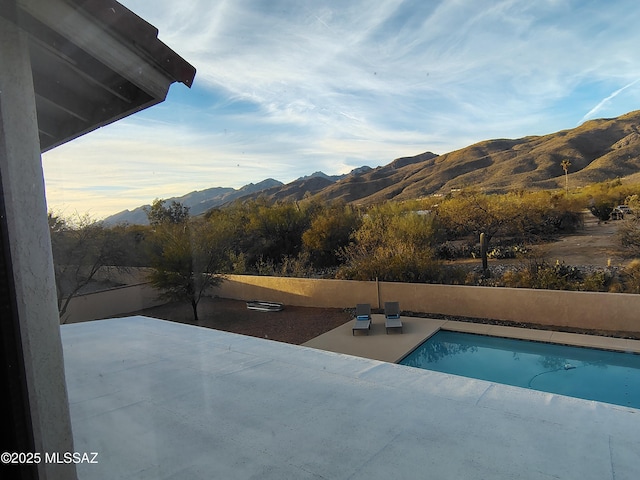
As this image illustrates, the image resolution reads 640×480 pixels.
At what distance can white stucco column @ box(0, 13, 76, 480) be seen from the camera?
145 cm

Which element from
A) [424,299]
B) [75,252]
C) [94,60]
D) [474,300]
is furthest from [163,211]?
[94,60]

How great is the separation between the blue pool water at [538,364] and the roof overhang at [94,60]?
7883 millimetres

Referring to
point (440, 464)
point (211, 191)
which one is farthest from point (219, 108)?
point (211, 191)

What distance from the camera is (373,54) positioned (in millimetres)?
12578

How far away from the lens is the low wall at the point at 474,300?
31.1ft

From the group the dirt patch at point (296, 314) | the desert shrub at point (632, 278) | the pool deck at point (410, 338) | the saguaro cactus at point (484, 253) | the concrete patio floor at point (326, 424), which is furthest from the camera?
the saguaro cactus at point (484, 253)

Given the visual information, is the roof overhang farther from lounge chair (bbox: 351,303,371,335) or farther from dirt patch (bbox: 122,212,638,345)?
lounge chair (bbox: 351,303,371,335)

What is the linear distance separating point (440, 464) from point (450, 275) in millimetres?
11027

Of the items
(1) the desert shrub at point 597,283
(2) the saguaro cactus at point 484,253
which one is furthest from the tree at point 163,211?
(1) the desert shrub at point 597,283

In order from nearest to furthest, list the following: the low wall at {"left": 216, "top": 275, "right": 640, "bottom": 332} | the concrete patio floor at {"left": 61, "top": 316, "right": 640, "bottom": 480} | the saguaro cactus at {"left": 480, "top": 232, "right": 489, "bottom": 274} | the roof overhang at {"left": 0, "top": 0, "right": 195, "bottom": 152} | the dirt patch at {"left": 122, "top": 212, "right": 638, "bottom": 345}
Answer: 1. the roof overhang at {"left": 0, "top": 0, "right": 195, "bottom": 152}
2. the concrete patio floor at {"left": 61, "top": 316, "right": 640, "bottom": 480}
3. the low wall at {"left": 216, "top": 275, "right": 640, "bottom": 332}
4. the dirt patch at {"left": 122, "top": 212, "right": 638, "bottom": 345}
5. the saguaro cactus at {"left": 480, "top": 232, "right": 489, "bottom": 274}

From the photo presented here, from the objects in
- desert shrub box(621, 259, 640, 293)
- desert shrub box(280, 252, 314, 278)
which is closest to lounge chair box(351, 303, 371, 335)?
desert shrub box(280, 252, 314, 278)

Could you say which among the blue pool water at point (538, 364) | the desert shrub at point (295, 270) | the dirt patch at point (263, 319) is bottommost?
the blue pool water at point (538, 364)

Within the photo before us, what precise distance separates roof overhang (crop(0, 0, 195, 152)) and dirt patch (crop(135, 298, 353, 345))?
8555 mm

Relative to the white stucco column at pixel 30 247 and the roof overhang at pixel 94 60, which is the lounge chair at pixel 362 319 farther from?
the white stucco column at pixel 30 247
